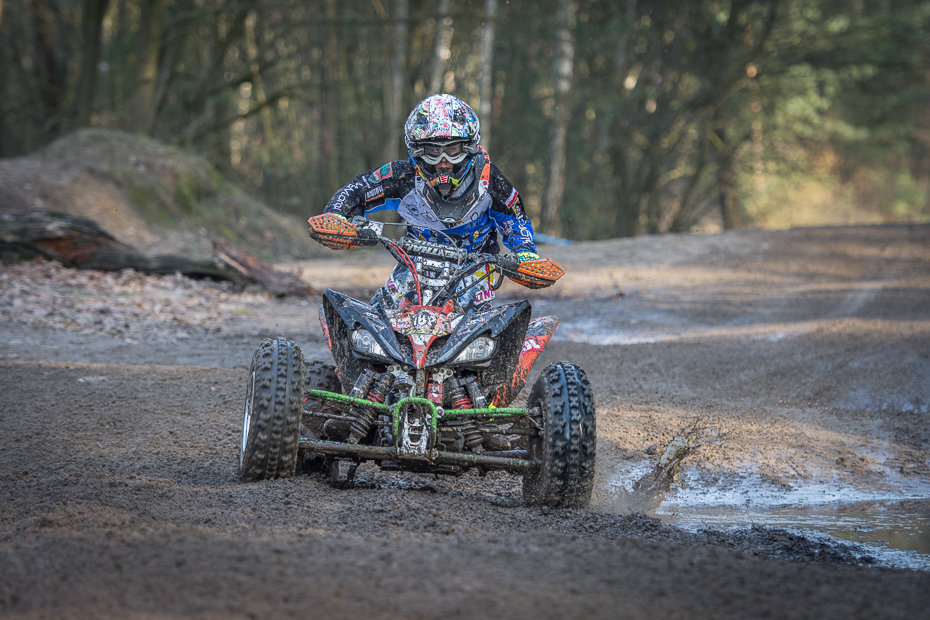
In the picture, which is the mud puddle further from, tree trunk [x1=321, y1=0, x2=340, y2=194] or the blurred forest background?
tree trunk [x1=321, y1=0, x2=340, y2=194]

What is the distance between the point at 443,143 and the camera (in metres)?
5.30

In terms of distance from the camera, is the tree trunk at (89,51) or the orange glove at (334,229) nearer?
the orange glove at (334,229)

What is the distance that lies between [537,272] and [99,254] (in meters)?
9.65

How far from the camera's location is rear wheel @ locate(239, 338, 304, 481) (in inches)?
173

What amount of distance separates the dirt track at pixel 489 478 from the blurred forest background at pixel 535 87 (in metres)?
10.8

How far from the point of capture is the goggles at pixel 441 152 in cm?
532

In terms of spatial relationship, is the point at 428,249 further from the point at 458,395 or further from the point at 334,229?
the point at 458,395

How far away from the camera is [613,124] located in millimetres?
29156

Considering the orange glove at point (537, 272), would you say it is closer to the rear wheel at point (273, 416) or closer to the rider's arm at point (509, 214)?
the rider's arm at point (509, 214)

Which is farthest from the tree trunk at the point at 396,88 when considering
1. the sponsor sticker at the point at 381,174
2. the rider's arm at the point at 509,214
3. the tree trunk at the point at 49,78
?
the rider's arm at the point at 509,214

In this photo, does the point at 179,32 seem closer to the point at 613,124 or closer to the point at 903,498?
the point at 613,124

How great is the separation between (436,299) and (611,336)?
614cm

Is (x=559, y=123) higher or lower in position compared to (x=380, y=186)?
higher

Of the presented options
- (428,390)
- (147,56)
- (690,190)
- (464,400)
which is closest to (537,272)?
(464,400)
